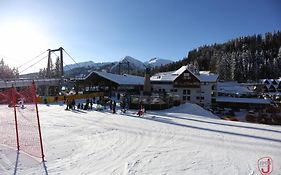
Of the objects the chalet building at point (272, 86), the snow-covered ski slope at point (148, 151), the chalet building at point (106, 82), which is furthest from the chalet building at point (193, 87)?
the chalet building at point (272, 86)

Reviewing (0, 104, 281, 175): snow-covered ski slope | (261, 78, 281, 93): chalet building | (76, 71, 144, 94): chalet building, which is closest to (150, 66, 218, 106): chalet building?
(76, 71, 144, 94): chalet building

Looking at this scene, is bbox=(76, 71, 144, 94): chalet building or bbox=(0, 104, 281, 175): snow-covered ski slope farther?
bbox=(76, 71, 144, 94): chalet building

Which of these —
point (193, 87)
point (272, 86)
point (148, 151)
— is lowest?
point (148, 151)

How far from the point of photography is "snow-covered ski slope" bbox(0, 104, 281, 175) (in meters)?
7.42

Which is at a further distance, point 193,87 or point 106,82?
point 106,82

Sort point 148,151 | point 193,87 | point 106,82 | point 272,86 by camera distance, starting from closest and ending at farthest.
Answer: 1. point 148,151
2. point 193,87
3. point 106,82
4. point 272,86

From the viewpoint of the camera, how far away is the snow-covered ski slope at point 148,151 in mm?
7418

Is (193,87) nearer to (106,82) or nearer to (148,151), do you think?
(106,82)

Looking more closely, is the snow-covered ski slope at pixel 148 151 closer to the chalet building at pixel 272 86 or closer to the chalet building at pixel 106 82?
the chalet building at pixel 106 82

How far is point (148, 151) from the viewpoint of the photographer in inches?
367

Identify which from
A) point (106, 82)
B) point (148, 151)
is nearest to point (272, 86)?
point (106, 82)

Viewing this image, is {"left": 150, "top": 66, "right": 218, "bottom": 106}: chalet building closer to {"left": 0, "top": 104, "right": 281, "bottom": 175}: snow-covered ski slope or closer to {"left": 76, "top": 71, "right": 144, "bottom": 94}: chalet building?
{"left": 76, "top": 71, "right": 144, "bottom": 94}: chalet building

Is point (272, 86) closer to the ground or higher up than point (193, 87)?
higher up

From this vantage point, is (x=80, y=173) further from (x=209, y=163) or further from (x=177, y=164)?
(x=209, y=163)
